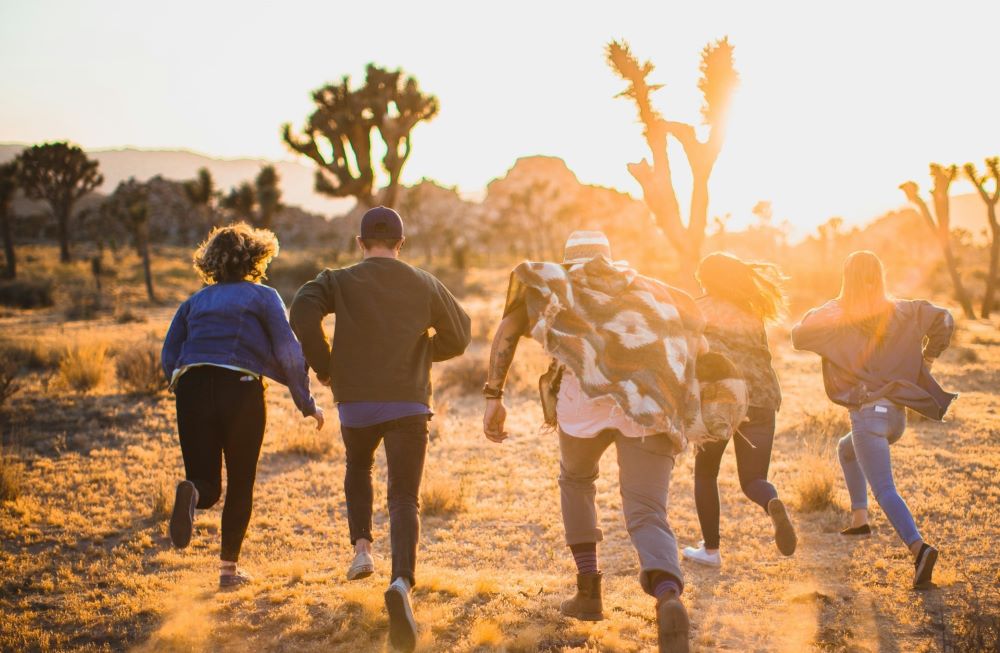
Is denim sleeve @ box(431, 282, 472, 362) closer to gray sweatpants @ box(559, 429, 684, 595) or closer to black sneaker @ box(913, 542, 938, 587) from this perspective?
gray sweatpants @ box(559, 429, 684, 595)

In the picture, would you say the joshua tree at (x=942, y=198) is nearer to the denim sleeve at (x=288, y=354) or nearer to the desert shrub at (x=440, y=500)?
the desert shrub at (x=440, y=500)

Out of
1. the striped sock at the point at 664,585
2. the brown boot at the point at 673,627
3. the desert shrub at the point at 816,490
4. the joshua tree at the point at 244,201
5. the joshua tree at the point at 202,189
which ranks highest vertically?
the joshua tree at the point at 202,189

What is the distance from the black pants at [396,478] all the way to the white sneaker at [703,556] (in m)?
2.01

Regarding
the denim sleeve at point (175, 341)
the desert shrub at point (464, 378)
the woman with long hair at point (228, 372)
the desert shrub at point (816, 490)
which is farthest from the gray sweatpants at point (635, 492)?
the desert shrub at point (464, 378)

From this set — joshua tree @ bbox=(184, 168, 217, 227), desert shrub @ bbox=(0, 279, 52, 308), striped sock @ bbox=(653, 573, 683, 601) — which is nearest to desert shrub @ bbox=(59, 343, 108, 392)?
striped sock @ bbox=(653, 573, 683, 601)

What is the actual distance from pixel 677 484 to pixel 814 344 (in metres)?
2.48

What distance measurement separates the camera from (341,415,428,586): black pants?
10.8 feet

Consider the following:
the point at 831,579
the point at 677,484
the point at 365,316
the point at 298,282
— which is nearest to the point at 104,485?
the point at 365,316

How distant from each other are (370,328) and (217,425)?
1047 mm

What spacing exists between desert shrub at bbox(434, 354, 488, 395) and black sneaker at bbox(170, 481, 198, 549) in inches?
284

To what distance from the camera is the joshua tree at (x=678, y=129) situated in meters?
11.1

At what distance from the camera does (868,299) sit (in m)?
4.25

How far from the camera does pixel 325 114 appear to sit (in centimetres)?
2328

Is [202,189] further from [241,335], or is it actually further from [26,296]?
[241,335]
